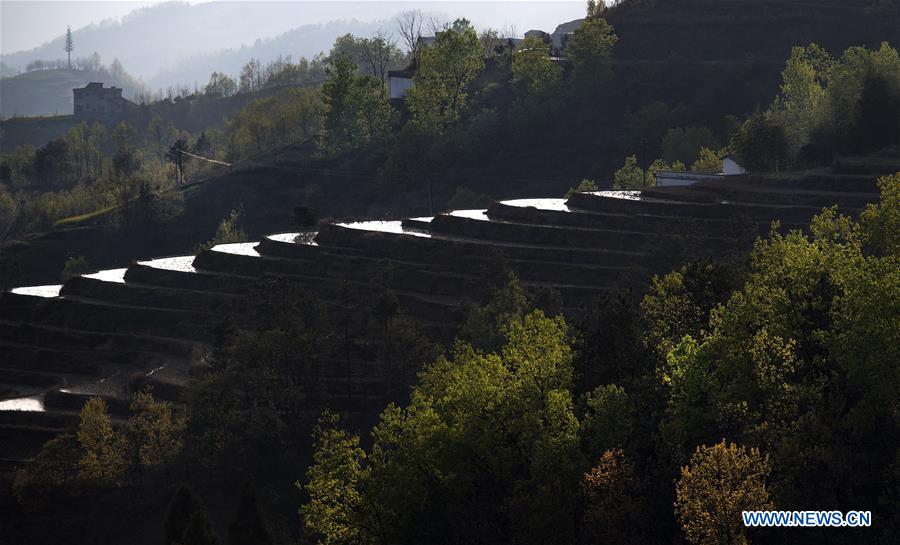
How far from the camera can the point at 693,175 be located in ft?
294

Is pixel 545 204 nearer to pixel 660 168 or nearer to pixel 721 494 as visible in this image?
pixel 660 168

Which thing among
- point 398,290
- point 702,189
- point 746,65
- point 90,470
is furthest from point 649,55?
point 90,470

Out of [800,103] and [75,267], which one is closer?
[800,103]

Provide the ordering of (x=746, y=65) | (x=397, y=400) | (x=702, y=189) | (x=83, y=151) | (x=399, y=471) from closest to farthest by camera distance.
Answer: (x=399, y=471), (x=397, y=400), (x=702, y=189), (x=746, y=65), (x=83, y=151)

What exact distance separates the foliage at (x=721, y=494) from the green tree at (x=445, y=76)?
101 metres

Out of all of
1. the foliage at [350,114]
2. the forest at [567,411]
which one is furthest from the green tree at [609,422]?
the foliage at [350,114]

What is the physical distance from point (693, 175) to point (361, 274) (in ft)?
88.7

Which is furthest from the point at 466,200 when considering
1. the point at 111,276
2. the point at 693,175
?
the point at 111,276

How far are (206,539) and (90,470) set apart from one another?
19583 millimetres

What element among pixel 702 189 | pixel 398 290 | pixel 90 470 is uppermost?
pixel 702 189

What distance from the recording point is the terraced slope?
67562 mm

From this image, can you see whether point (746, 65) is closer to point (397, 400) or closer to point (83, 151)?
point (397, 400)

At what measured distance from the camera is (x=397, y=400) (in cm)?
6319

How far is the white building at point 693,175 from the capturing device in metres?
88.5
